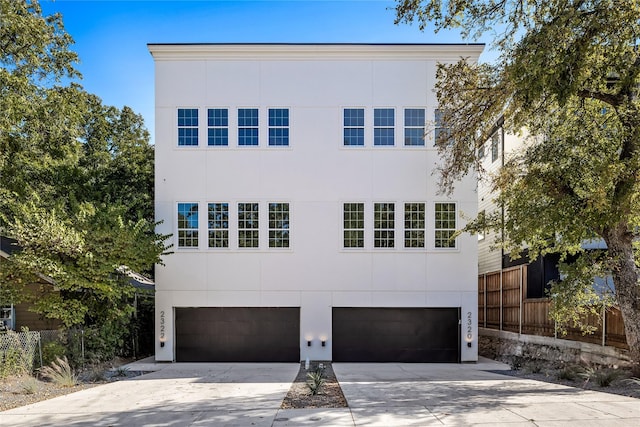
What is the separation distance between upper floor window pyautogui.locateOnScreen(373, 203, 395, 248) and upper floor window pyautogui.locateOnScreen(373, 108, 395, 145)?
7.07 ft

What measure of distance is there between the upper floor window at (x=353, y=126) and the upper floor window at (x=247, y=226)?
3934mm

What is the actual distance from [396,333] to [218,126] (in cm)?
911

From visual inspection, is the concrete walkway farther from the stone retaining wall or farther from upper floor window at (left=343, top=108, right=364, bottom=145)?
upper floor window at (left=343, top=108, right=364, bottom=145)

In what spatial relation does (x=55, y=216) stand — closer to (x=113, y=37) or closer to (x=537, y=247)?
(x=113, y=37)

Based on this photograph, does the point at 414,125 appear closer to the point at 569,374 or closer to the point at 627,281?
the point at 627,281

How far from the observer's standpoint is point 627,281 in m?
10.3

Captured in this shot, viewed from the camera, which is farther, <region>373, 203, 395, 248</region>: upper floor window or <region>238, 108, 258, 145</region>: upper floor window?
<region>238, 108, 258, 145</region>: upper floor window

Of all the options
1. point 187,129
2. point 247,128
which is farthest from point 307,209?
point 187,129

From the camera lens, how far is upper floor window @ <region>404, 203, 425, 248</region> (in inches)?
618

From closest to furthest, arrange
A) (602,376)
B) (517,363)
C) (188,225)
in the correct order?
(602,376)
(517,363)
(188,225)

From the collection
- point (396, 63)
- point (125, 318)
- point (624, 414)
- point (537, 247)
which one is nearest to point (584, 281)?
point (537, 247)

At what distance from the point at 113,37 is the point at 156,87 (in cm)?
202

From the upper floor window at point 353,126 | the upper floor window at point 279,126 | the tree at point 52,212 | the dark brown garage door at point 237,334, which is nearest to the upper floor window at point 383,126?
the upper floor window at point 353,126

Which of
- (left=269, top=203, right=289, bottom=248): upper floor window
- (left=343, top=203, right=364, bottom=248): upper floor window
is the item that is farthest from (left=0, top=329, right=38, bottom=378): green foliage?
(left=343, top=203, right=364, bottom=248): upper floor window
